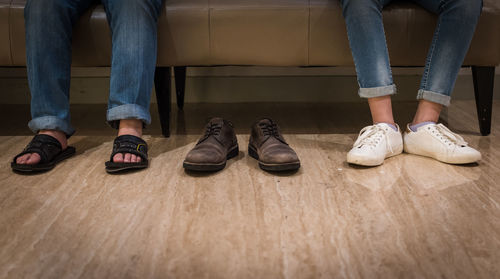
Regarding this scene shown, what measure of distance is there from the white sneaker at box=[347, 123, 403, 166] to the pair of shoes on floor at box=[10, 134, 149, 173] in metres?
0.50

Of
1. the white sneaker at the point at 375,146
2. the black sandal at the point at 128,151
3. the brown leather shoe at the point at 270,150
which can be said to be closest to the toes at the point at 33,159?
the black sandal at the point at 128,151

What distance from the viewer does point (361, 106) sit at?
188 cm

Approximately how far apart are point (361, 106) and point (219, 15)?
2.64 feet

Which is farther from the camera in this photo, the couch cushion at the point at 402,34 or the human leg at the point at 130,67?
the couch cushion at the point at 402,34

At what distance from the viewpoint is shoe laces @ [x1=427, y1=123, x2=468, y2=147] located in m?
1.14

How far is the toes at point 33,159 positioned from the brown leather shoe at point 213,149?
0.34 meters

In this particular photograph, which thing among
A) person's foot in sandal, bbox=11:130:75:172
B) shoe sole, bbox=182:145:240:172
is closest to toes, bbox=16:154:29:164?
person's foot in sandal, bbox=11:130:75:172

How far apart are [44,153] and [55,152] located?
0.15 feet

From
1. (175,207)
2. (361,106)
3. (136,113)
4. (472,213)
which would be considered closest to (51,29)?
(136,113)

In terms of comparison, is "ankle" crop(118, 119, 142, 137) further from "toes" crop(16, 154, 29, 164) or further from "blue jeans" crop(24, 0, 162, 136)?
"toes" crop(16, 154, 29, 164)

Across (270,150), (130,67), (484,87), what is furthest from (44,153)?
(484,87)

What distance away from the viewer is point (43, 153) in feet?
3.57

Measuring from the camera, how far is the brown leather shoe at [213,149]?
41.4 inches

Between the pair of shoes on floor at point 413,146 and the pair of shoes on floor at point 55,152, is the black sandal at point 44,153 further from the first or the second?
the pair of shoes on floor at point 413,146
